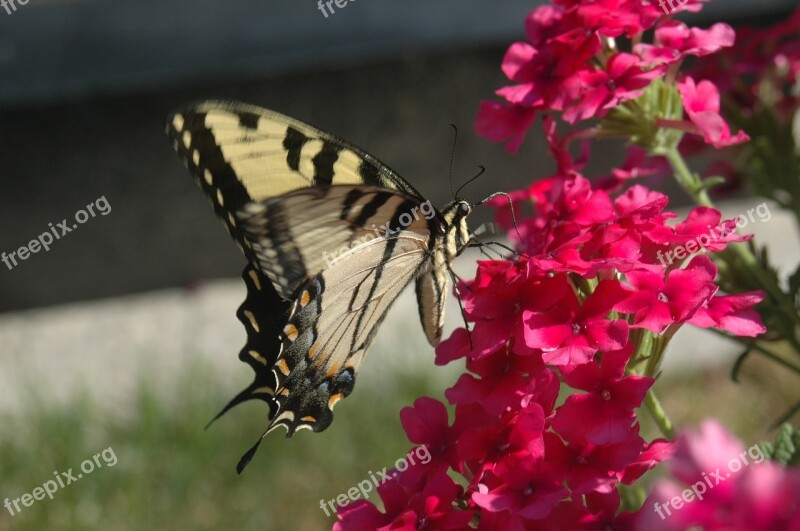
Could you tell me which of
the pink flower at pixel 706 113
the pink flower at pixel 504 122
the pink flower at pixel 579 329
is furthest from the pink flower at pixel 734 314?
the pink flower at pixel 504 122

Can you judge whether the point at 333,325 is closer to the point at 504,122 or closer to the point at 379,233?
the point at 379,233

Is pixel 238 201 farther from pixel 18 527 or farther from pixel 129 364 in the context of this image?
pixel 129 364

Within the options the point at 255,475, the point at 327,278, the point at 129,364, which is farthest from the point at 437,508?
the point at 129,364

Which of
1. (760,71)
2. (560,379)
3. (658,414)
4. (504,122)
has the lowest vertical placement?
(658,414)

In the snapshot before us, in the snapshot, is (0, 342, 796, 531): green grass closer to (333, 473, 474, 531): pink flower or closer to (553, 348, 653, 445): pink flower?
(333, 473, 474, 531): pink flower

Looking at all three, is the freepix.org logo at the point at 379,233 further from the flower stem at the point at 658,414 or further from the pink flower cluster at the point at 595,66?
the flower stem at the point at 658,414

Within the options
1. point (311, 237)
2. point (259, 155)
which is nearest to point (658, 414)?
point (311, 237)

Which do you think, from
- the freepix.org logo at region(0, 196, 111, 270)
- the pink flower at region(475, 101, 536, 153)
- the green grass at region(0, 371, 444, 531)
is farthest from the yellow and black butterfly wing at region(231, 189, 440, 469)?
the freepix.org logo at region(0, 196, 111, 270)
